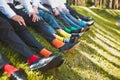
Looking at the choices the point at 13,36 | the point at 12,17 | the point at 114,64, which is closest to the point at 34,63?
the point at 13,36

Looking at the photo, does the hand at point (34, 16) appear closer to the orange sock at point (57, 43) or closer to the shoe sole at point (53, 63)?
the orange sock at point (57, 43)

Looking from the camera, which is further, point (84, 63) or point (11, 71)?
point (84, 63)

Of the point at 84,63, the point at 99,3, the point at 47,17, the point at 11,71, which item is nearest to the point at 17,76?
the point at 11,71

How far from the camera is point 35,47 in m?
6.01

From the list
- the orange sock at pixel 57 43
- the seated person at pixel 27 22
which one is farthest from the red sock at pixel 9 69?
the orange sock at pixel 57 43

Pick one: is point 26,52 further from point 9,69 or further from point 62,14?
point 62,14

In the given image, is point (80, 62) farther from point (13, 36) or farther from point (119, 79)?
point (13, 36)

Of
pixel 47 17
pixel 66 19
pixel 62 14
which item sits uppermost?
pixel 47 17

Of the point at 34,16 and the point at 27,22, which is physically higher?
the point at 34,16

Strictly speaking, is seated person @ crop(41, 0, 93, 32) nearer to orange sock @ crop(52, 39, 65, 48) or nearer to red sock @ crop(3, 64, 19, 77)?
orange sock @ crop(52, 39, 65, 48)

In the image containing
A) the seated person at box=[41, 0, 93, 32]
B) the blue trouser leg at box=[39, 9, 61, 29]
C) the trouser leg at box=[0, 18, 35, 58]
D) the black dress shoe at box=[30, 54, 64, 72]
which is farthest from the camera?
the seated person at box=[41, 0, 93, 32]

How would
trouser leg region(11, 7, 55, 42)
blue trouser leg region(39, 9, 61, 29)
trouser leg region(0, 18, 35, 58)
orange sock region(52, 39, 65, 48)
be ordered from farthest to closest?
blue trouser leg region(39, 9, 61, 29) < trouser leg region(11, 7, 55, 42) < orange sock region(52, 39, 65, 48) < trouser leg region(0, 18, 35, 58)

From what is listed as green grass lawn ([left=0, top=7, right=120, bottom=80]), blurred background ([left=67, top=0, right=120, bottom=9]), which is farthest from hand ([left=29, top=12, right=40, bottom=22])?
blurred background ([left=67, top=0, right=120, bottom=9])

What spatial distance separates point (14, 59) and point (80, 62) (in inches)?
106
